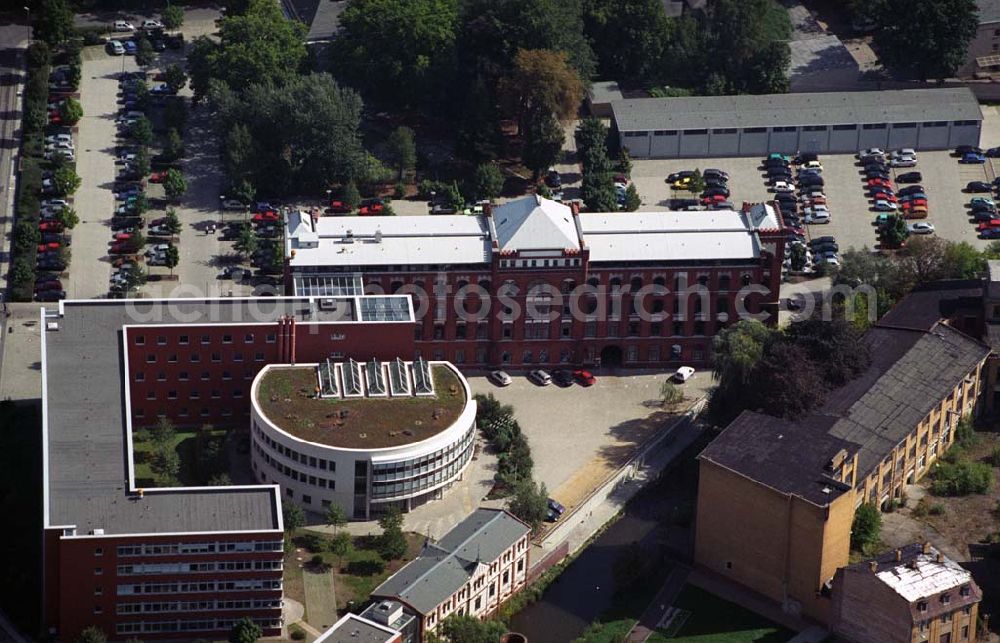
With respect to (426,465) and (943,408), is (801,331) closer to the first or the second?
(943,408)

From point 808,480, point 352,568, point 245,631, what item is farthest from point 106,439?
point 808,480

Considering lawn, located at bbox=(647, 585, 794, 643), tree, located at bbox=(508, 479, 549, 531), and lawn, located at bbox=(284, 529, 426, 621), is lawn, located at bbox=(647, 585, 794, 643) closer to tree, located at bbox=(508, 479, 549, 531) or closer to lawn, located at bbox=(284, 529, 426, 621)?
tree, located at bbox=(508, 479, 549, 531)

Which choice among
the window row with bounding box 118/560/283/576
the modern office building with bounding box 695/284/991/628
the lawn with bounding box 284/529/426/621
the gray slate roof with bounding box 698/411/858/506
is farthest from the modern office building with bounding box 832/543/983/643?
the window row with bounding box 118/560/283/576

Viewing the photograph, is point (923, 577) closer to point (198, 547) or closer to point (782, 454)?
point (782, 454)

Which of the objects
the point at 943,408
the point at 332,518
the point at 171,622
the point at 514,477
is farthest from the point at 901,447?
the point at 171,622

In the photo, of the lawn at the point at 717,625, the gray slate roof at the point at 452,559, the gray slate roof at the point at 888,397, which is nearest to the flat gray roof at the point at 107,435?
the gray slate roof at the point at 452,559

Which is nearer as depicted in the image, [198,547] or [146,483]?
[198,547]
